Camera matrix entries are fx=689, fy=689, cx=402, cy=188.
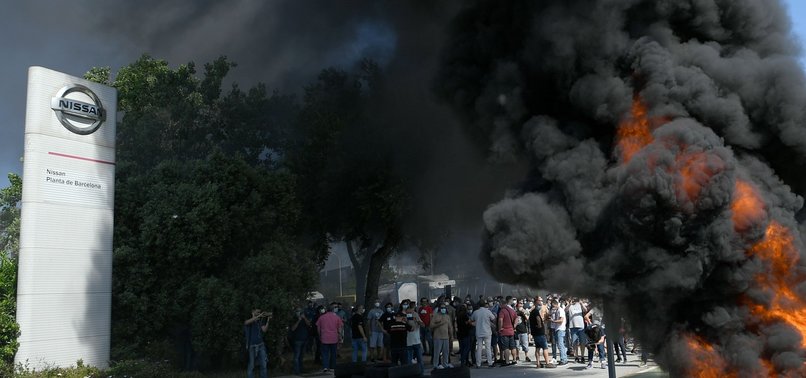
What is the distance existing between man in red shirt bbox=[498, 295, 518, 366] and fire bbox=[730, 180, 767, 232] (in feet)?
30.6

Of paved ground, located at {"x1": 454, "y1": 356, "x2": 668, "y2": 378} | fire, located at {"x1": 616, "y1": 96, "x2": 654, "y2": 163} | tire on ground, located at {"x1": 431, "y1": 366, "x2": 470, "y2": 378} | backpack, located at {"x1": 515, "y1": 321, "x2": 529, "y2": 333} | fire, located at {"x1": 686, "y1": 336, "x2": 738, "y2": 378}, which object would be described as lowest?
paved ground, located at {"x1": 454, "y1": 356, "x2": 668, "y2": 378}

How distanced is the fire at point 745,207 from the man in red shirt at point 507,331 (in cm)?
932

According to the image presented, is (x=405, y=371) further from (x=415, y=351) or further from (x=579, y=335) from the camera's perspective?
(x=579, y=335)

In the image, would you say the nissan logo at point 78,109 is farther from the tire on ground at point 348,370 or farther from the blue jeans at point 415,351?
the blue jeans at point 415,351

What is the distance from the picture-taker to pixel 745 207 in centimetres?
954

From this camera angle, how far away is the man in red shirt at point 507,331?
1822 centimetres

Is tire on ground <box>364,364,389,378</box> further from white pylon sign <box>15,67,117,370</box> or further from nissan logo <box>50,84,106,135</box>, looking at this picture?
nissan logo <box>50,84,106,135</box>

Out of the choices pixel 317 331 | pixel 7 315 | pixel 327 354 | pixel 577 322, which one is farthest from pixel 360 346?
pixel 7 315

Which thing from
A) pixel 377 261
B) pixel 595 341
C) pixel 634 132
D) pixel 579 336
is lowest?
pixel 595 341

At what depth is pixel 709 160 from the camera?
9430 millimetres

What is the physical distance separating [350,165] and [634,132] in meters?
11.8

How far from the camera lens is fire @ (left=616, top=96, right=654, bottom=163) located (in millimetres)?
10820

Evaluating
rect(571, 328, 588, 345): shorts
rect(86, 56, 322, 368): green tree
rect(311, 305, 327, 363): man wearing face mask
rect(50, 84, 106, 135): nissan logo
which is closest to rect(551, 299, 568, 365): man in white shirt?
rect(571, 328, 588, 345): shorts

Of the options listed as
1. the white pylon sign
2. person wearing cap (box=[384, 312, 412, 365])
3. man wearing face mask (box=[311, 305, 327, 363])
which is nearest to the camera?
the white pylon sign
